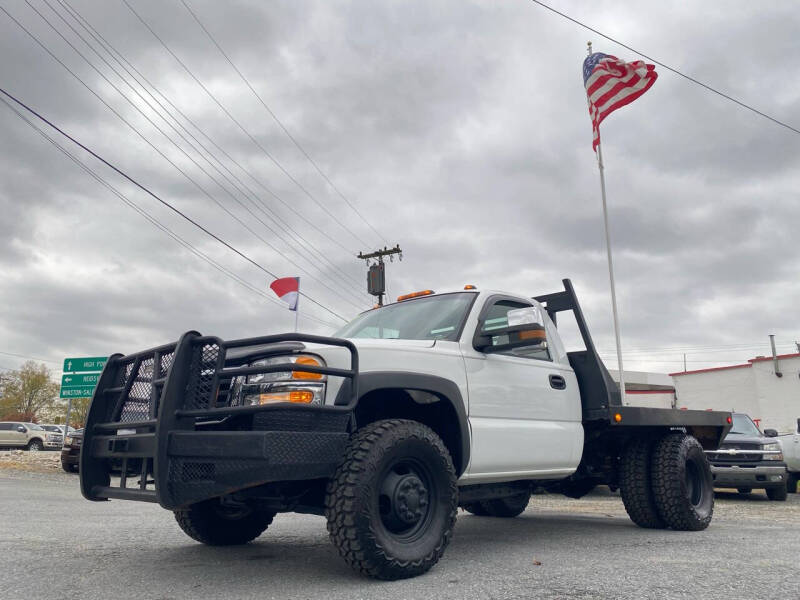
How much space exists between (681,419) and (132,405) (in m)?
4.97

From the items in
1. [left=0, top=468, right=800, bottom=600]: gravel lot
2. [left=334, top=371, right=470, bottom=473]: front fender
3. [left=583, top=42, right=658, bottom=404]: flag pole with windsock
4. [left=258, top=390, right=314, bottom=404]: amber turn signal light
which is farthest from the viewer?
[left=583, top=42, right=658, bottom=404]: flag pole with windsock

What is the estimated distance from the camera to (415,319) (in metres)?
5.35

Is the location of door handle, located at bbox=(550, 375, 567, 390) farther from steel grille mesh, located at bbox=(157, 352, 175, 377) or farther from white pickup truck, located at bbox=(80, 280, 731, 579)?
steel grille mesh, located at bbox=(157, 352, 175, 377)

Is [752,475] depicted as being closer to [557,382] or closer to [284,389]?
[557,382]

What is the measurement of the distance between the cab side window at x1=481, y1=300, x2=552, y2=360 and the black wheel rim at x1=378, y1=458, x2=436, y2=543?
123cm

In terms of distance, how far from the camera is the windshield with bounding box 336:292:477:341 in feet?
16.7

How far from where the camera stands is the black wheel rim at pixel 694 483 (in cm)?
672

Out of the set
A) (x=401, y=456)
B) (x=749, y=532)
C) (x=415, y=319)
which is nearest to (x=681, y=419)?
(x=749, y=532)

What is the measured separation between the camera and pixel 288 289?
54.3 ft

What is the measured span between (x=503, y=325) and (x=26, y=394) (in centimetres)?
7805

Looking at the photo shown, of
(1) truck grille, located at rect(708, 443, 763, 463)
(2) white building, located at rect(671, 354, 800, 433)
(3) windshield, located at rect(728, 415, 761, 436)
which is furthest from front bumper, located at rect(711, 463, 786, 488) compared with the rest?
(2) white building, located at rect(671, 354, 800, 433)

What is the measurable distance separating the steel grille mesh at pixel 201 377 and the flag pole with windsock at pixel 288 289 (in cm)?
1220

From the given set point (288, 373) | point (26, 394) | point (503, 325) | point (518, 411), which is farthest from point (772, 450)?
point (26, 394)

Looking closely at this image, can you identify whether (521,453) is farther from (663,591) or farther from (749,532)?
(749,532)
